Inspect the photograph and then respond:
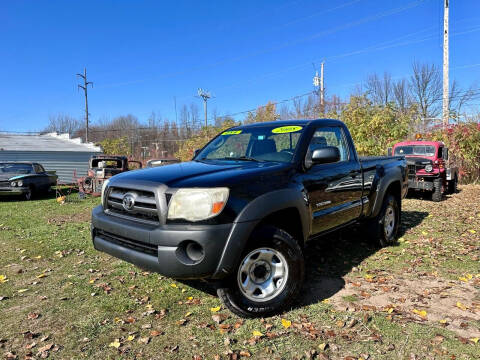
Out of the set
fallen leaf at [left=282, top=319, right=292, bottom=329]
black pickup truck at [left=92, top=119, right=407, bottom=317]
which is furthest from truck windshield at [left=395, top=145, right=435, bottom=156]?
fallen leaf at [left=282, top=319, right=292, bottom=329]

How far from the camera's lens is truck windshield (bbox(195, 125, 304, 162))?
151 inches

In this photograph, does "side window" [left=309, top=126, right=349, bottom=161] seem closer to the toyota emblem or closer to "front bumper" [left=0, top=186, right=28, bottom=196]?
the toyota emblem

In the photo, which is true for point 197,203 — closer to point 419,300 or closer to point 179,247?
point 179,247

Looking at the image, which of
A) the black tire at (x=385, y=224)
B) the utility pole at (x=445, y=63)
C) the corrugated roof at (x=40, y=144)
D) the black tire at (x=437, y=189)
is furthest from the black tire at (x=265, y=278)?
the corrugated roof at (x=40, y=144)

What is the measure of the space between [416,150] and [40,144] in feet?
78.3

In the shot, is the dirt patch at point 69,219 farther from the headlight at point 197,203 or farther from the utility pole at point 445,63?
the utility pole at point 445,63

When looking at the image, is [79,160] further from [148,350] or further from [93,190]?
[148,350]

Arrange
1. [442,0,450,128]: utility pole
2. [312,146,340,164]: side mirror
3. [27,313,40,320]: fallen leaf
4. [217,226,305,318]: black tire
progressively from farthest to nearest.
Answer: [442,0,450,128]: utility pole → [312,146,340,164]: side mirror → [27,313,40,320]: fallen leaf → [217,226,305,318]: black tire

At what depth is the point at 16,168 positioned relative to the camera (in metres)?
13.5

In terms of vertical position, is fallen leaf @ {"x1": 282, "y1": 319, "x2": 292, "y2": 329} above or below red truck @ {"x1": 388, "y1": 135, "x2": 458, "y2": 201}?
below

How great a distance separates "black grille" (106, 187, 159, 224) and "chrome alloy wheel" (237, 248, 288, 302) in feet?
3.08

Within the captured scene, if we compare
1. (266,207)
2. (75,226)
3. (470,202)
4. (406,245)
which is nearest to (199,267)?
(266,207)

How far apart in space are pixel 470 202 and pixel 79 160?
22798mm

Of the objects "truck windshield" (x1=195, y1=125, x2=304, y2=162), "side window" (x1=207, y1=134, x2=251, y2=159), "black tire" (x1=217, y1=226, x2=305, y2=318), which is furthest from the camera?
"side window" (x1=207, y1=134, x2=251, y2=159)
